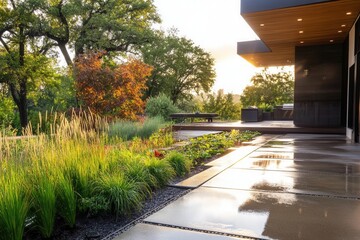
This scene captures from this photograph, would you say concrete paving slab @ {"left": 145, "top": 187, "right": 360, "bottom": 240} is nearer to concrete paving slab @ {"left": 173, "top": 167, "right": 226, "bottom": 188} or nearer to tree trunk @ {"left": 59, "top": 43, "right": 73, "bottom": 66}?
concrete paving slab @ {"left": 173, "top": 167, "right": 226, "bottom": 188}

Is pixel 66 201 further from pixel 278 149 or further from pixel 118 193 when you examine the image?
pixel 278 149

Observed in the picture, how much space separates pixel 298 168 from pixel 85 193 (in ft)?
10.4

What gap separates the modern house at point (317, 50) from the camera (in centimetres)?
757

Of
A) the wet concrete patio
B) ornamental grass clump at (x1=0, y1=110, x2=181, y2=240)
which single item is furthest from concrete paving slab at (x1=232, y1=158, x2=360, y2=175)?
ornamental grass clump at (x1=0, y1=110, x2=181, y2=240)

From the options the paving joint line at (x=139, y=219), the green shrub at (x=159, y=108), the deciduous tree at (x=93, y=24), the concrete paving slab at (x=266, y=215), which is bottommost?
the paving joint line at (x=139, y=219)

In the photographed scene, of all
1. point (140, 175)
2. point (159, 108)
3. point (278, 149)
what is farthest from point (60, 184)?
point (159, 108)

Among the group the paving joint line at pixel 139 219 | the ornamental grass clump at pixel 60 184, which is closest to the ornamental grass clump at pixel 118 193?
the ornamental grass clump at pixel 60 184

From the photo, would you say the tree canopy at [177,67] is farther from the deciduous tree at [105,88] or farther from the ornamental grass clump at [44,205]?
the ornamental grass clump at [44,205]

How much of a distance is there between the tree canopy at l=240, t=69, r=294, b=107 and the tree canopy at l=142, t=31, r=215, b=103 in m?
3.45

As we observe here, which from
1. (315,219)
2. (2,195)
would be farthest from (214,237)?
(2,195)

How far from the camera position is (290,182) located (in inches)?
145

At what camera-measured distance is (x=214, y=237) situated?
7.14 feet

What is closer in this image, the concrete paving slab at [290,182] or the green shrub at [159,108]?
the concrete paving slab at [290,182]

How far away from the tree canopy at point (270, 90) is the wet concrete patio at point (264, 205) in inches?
794
